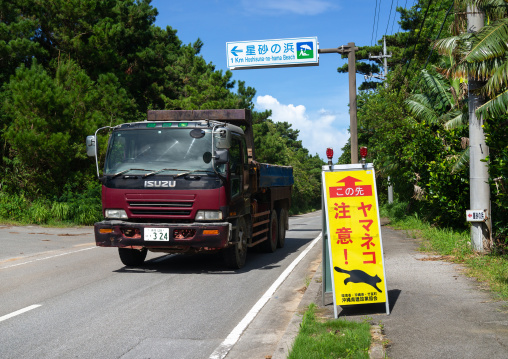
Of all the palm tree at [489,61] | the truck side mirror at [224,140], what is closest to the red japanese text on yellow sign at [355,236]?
the truck side mirror at [224,140]

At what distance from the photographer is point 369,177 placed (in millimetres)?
6805

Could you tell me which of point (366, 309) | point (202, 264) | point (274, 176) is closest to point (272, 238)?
point (274, 176)

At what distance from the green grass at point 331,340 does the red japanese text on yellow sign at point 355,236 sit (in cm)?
63

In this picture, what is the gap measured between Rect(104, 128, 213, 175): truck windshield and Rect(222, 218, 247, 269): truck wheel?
1.54 metres

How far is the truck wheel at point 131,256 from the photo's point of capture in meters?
10.8

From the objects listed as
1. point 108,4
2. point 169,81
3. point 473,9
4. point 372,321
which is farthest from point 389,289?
point 169,81

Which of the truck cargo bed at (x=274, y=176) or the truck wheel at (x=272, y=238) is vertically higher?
the truck cargo bed at (x=274, y=176)

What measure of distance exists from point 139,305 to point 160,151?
127 inches

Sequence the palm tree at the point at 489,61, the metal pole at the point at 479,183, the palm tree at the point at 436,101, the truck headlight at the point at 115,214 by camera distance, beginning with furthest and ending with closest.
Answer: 1. the palm tree at the point at 436,101
2. the metal pole at the point at 479,183
3. the palm tree at the point at 489,61
4. the truck headlight at the point at 115,214

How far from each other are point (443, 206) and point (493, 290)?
819cm

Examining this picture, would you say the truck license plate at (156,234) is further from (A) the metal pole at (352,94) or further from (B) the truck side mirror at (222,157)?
(A) the metal pole at (352,94)

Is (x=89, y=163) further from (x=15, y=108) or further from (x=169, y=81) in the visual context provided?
(x=169, y=81)

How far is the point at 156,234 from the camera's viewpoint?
9.52 metres

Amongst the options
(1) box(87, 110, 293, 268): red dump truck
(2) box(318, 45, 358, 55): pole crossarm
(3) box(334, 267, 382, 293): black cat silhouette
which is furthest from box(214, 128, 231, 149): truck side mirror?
(2) box(318, 45, 358, 55): pole crossarm
